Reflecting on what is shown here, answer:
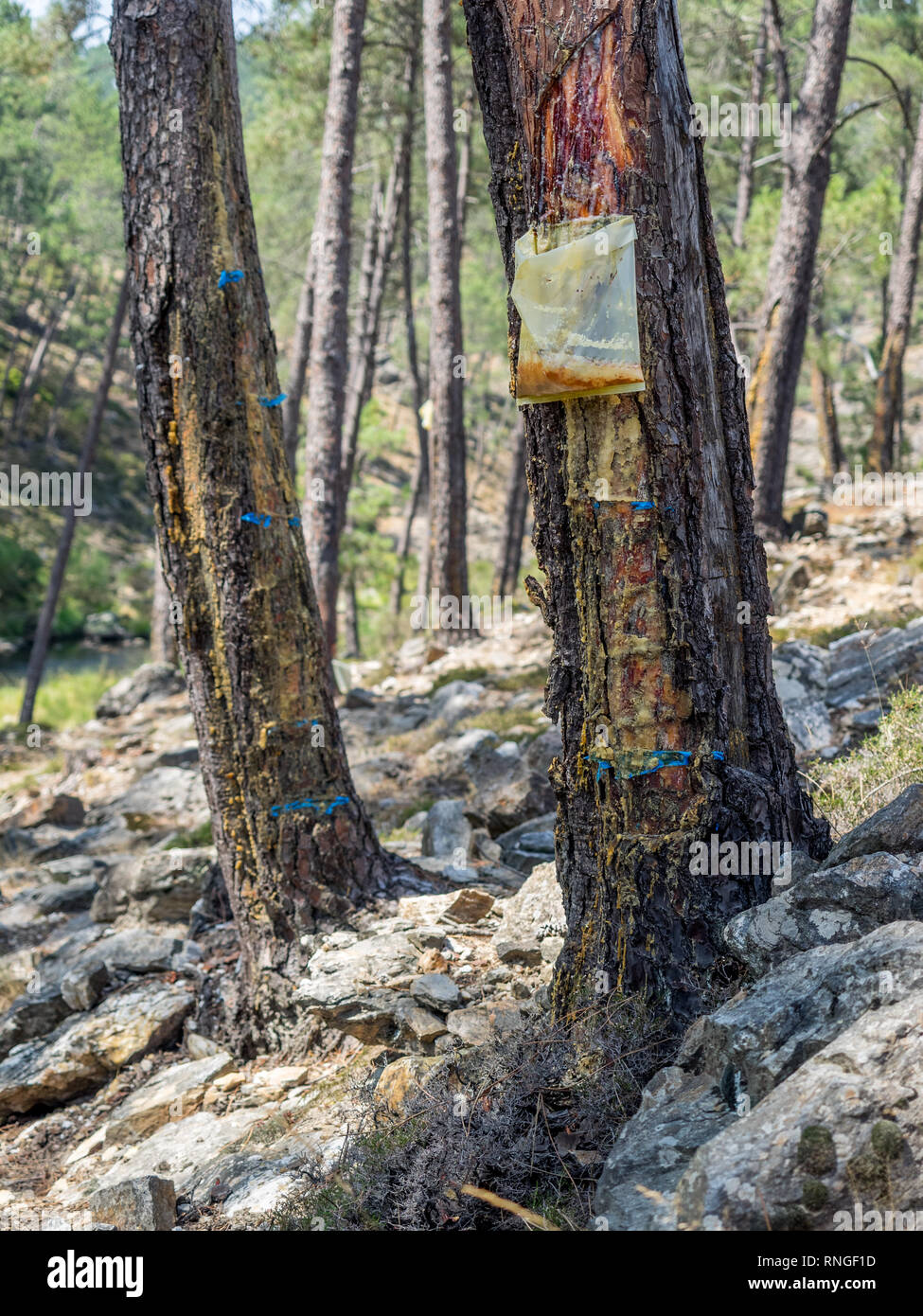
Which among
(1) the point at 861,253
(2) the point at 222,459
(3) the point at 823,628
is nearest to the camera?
(2) the point at 222,459

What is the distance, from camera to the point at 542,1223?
207 cm

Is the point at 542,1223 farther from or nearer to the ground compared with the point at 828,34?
nearer to the ground

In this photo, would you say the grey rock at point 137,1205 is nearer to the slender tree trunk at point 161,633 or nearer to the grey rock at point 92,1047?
the grey rock at point 92,1047

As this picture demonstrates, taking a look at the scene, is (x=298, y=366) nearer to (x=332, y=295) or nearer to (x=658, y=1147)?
(x=332, y=295)

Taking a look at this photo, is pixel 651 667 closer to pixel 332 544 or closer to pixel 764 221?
pixel 332 544

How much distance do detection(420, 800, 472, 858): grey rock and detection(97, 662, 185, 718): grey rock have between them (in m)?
8.85

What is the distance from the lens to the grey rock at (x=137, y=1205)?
263 cm

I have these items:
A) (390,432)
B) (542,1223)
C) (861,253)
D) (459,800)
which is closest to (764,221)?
(861,253)

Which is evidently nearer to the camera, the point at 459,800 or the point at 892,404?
the point at 459,800

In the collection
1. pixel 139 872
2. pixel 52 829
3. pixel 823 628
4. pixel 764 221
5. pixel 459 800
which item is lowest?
pixel 52 829

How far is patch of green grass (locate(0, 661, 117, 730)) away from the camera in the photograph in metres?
14.4

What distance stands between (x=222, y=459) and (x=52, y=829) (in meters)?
5.56

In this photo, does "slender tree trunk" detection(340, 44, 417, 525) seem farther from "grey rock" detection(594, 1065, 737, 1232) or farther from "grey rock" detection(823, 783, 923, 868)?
"grey rock" detection(594, 1065, 737, 1232)

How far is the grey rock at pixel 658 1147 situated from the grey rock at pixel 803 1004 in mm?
68
